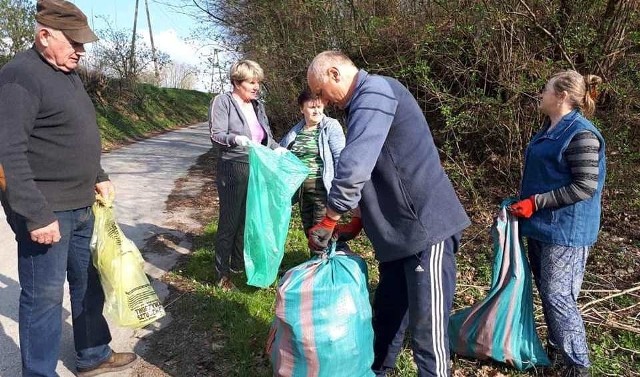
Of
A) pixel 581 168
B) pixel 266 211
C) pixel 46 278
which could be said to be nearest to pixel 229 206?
pixel 266 211

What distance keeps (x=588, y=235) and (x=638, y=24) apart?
3414 mm

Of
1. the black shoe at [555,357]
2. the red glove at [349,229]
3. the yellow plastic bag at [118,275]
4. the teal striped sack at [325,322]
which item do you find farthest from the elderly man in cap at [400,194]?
the yellow plastic bag at [118,275]

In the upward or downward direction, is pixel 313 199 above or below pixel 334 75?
below

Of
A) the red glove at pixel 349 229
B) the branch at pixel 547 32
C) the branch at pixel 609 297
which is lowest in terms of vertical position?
the branch at pixel 609 297

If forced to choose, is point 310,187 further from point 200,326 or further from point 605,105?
point 605,105

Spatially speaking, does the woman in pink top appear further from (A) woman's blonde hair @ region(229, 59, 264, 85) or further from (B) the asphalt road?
(B) the asphalt road

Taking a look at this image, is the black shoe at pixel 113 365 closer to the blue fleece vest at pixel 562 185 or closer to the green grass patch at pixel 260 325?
the green grass patch at pixel 260 325

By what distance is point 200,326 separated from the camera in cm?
339

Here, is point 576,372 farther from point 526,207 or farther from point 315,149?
point 315,149

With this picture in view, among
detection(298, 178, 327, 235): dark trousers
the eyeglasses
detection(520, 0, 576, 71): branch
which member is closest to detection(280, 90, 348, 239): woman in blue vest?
detection(298, 178, 327, 235): dark trousers

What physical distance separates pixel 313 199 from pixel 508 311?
1.73 meters

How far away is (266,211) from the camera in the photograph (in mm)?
3482

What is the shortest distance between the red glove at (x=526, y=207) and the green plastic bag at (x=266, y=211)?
158 centimetres

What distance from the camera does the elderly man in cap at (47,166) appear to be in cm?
208
